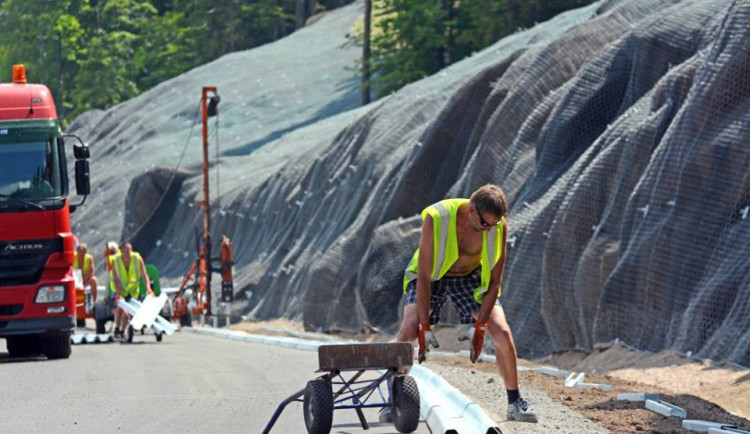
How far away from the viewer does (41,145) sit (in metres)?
18.4

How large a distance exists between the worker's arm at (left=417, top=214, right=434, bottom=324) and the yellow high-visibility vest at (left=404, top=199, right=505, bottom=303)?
35mm

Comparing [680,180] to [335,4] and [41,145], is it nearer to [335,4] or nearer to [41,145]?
[41,145]

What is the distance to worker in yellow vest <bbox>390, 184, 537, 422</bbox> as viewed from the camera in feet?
32.6

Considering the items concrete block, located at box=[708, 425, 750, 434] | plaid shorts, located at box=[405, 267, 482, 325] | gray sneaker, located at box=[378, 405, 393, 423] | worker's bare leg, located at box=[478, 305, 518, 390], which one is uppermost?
plaid shorts, located at box=[405, 267, 482, 325]

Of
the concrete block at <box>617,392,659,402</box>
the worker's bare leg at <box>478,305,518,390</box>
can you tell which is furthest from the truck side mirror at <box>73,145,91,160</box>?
the worker's bare leg at <box>478,305,518,390</box>

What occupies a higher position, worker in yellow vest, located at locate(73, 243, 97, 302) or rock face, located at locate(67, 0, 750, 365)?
rock face, located at locate(67, 0, 750, 365)

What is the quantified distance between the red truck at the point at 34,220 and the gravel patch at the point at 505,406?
5358 millimetres

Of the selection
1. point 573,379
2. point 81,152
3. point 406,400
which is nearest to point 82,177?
point 81,152

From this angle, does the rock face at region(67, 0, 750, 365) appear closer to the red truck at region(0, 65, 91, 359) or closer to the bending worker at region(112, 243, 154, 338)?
the bending worker at region(112, 243, 154, 338)

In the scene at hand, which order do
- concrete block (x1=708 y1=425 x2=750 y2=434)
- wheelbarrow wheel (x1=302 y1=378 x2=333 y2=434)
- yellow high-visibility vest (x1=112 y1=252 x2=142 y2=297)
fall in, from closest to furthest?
concrete block (x1=708 y1=425 x2=750 y2=434)
wheelbarrow wheel (x1=302 y1=378 x2=333 y2=434)
yellow high-visibility vest (x1=112 y1=252 x2=142 y2=297)

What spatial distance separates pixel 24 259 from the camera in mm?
18156

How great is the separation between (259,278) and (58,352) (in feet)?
66.3

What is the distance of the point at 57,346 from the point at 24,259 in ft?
5.38

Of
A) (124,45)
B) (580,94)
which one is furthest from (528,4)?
(124,45)
